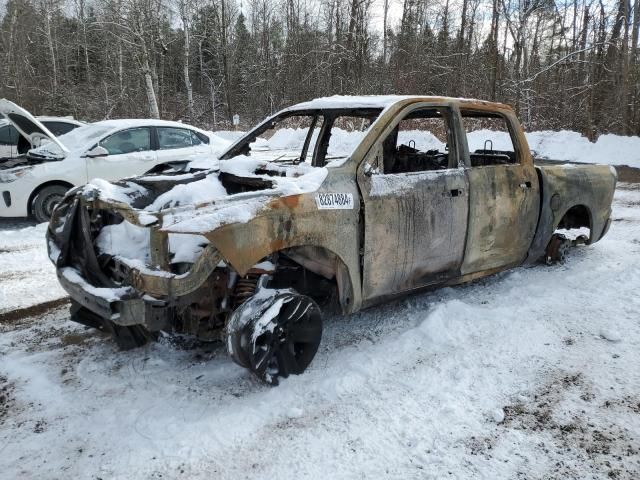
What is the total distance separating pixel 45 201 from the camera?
7.73 metres

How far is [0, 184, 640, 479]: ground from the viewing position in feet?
8.48

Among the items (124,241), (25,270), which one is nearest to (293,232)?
(124,241)

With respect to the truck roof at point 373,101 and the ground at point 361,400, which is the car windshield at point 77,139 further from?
the truck roof at point 373,101

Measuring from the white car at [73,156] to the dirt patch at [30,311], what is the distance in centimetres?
296

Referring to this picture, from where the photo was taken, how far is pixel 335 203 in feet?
11.2

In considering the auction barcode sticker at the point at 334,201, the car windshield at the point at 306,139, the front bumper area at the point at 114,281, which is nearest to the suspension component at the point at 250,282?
the front bumper area at the point at 114,281

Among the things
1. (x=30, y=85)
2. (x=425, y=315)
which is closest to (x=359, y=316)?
(x=425, y=315)

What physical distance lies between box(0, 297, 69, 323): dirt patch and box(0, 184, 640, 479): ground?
0.02 m

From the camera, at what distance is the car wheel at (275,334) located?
9.95ft

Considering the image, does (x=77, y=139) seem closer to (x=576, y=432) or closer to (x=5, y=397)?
(x=5, y=397)

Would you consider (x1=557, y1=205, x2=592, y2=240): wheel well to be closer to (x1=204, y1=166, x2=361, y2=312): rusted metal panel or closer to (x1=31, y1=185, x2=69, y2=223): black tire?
(x1=204, y1=166, x2=361, y2=312): rusted metal panel

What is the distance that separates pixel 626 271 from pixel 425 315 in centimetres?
250

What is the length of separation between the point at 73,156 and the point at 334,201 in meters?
5.99

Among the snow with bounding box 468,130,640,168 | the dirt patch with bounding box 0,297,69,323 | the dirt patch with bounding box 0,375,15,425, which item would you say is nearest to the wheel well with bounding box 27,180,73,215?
the dirt patch with bounding box 0,297,69,323
